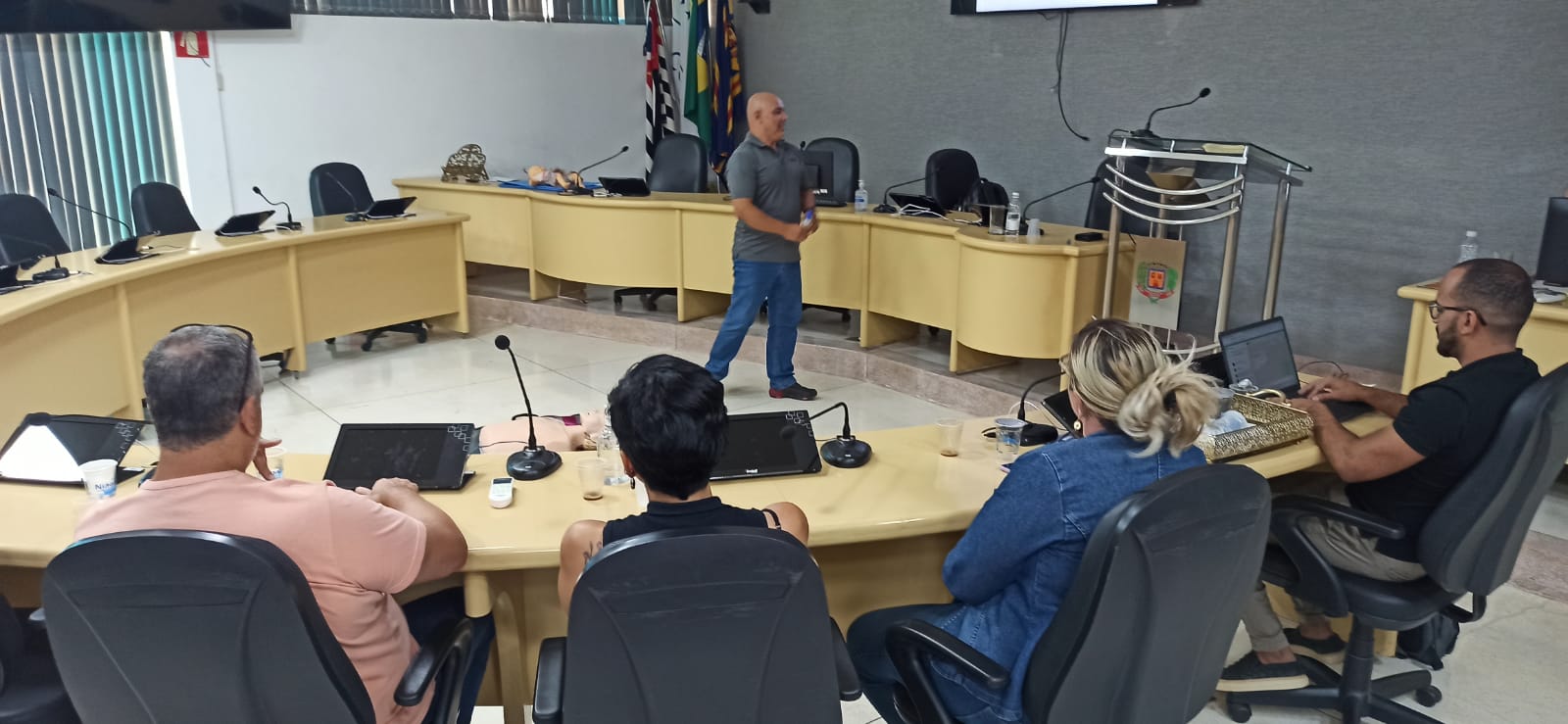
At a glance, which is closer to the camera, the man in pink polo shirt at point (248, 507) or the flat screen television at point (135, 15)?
the man in pink polo shirt at point (248, 507)

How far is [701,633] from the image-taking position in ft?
5.08

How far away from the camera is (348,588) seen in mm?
1764

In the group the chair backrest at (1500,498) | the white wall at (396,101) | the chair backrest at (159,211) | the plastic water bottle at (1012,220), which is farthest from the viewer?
the white wall at (396,101)

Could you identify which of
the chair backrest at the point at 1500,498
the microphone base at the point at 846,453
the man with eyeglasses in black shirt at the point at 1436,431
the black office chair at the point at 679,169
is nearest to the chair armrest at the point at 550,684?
the microphone base at the point at 846,453

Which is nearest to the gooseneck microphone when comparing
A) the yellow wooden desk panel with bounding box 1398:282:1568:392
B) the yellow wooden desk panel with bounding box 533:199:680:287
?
the yellow wooden desk panel with bounding box 1398:282:1568:392

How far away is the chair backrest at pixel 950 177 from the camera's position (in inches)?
257

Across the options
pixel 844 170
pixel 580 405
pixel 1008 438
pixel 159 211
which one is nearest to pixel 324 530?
pixel 1008 438

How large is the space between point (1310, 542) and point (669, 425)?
5.20ft

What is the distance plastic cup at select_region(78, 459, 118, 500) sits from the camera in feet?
7.50

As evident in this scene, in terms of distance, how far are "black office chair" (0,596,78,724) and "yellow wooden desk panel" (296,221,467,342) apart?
13.2ft

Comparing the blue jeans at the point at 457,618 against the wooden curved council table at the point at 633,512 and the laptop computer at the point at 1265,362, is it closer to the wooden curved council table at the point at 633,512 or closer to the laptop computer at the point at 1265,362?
the wooden curved council table at the point at 633,512

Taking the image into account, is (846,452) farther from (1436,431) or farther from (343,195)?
(343,195)

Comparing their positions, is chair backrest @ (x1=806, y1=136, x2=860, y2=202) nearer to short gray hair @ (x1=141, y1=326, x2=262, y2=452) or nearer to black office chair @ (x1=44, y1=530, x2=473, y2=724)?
short gray hair @ (x1=141, y1=326, x2=262, y2=452)

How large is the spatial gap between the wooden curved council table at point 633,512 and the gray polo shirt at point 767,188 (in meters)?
2.60
